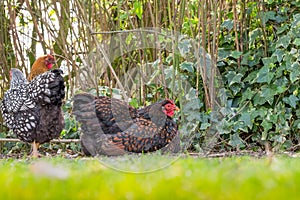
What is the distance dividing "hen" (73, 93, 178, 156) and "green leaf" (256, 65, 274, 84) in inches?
57.8

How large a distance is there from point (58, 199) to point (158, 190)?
37 centimetres

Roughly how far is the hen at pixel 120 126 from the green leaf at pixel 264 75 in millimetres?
1467

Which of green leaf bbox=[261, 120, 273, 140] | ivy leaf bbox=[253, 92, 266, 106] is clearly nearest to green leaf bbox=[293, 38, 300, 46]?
ivy leaf bbox=[253, 92, 266, 106]

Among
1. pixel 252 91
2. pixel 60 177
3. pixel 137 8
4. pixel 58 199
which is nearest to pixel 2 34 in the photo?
pixel 137 8

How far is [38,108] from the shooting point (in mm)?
6164

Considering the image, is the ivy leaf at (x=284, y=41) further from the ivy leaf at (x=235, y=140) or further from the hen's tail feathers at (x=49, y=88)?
the hen's tail feathers at (x=49, y=88)

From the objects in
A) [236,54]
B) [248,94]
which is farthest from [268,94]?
[236,54]

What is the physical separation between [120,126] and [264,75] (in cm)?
211

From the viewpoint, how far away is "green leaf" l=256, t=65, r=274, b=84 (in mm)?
6999

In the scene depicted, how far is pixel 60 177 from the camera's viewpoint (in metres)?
2.66

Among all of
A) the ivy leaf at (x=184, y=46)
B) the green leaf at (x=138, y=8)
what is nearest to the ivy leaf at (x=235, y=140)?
the ivy leaf at (x=184, y=46)

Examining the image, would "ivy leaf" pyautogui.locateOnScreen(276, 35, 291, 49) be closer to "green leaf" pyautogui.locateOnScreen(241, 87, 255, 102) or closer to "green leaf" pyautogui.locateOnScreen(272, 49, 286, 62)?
"green leaf" pyautogui.locateOnScreen(272, 49, 286, 62)

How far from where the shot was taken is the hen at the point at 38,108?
6.11m

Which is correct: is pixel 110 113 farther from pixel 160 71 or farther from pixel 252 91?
pixel 252 91
